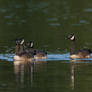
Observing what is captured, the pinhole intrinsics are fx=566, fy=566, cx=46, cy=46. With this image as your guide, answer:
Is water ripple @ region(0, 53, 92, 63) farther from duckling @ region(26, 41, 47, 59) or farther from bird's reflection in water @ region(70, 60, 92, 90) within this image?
bird's reflection in water @ region(70, 60, 92, 90)

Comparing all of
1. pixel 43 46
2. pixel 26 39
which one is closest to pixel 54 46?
pixel 43 46

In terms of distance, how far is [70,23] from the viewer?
3750cm

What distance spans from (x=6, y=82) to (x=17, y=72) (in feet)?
6.68

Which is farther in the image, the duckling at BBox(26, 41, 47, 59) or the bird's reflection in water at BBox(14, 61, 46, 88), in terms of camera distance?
the duckling at BBox(26, 41, 47, 59)

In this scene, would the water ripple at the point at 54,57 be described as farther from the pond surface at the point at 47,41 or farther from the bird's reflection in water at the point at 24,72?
the bird's reflection in water at the point at 24,72

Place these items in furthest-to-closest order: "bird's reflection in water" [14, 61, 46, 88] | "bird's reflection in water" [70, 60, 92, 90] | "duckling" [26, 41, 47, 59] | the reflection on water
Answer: "duckling" [26, 41, 47, 59] → "bird's reflection in water" [70, 60, 92, 90] → the reflection on water → "bird's reflection in water" [14, 61, 46, 88]

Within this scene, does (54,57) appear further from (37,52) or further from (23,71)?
(23,71)

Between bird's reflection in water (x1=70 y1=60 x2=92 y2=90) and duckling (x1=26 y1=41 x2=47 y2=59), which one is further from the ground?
duckling (x1=26 y1=41 x2=47 y2=59)

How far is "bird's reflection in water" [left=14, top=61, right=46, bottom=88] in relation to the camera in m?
19.5

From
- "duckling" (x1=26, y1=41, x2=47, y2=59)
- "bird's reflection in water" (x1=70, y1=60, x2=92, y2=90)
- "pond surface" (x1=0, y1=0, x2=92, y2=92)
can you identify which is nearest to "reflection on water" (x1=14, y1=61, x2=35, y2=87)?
"pond surface" (x1=0, y1=0, x2=92, y2=92)

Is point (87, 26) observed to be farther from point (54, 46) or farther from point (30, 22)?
point (54, 46)

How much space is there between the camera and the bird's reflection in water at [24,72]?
1950cm

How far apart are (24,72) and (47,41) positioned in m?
8.25

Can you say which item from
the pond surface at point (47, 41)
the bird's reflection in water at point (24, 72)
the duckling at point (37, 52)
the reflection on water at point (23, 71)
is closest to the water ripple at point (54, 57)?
the pond surface at point (47, 41)
